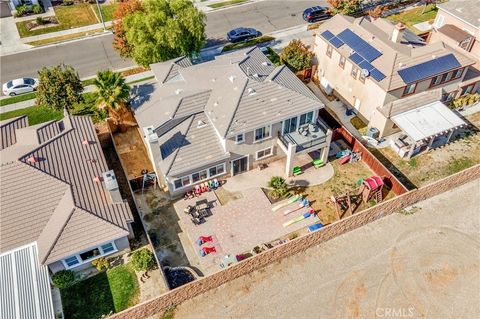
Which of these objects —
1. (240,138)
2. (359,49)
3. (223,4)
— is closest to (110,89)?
(240,138)

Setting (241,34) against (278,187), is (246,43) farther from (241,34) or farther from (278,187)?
(278,187)

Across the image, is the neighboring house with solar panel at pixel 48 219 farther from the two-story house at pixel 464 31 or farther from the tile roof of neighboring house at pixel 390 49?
the two-story house at pixel 464 31

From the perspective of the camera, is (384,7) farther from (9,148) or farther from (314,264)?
(9,148)

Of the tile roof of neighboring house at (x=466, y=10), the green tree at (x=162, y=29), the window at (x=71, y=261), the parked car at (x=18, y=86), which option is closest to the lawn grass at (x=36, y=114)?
the parked car at (x=18, y=86)

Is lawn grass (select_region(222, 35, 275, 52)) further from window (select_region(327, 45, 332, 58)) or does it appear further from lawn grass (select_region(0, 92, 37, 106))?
lawn grass (select_region(0, 92, 37, 106))

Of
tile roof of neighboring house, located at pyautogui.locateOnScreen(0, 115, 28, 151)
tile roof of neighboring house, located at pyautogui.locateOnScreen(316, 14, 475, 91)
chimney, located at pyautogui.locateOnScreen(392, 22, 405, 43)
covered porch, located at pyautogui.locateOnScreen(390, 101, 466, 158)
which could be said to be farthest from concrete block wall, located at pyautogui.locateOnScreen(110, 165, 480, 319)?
tile roof of neighboring house, located at pyautogui.locateOnScreen(0, 115, 28, 151)
